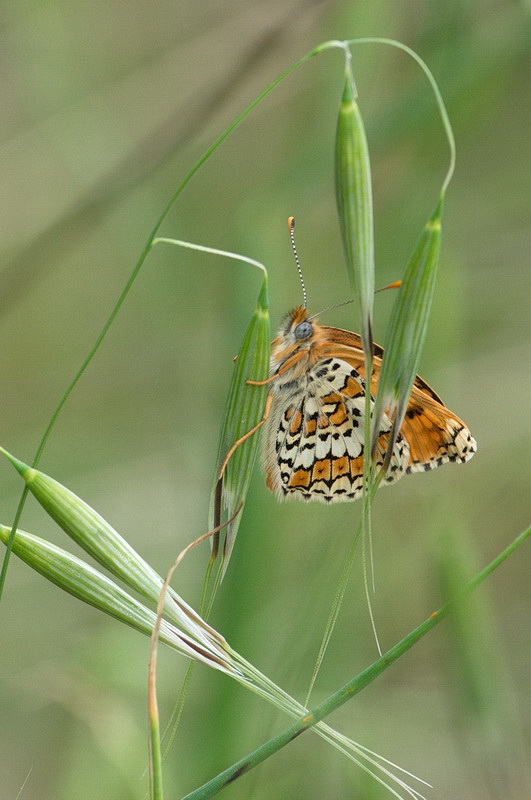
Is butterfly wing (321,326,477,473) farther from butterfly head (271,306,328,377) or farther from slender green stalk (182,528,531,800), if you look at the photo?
slender green stalk (182,528,531,800)

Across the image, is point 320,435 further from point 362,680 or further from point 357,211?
point 362,680

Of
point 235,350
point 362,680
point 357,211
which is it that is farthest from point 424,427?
point 362,680

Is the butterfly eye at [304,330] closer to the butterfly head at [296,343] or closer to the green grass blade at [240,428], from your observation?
the butterfly head at [296,343]

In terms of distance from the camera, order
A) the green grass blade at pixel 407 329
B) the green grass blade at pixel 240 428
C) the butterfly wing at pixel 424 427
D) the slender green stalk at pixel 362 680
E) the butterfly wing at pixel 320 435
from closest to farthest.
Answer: the slender green stalk at pixel 362 680, the green grass blade at pixel 407 329, the green grass blade at pixel 240 428, the butterfly wing at pixel 424 427, the butterfly wing at pixel 320 435

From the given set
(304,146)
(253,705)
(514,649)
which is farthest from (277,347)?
(514,649)

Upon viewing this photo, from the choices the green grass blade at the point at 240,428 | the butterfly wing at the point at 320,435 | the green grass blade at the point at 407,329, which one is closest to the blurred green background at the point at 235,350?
the butterfly wing at the point at 320,435

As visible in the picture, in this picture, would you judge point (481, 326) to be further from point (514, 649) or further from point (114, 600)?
point (114, 600)
